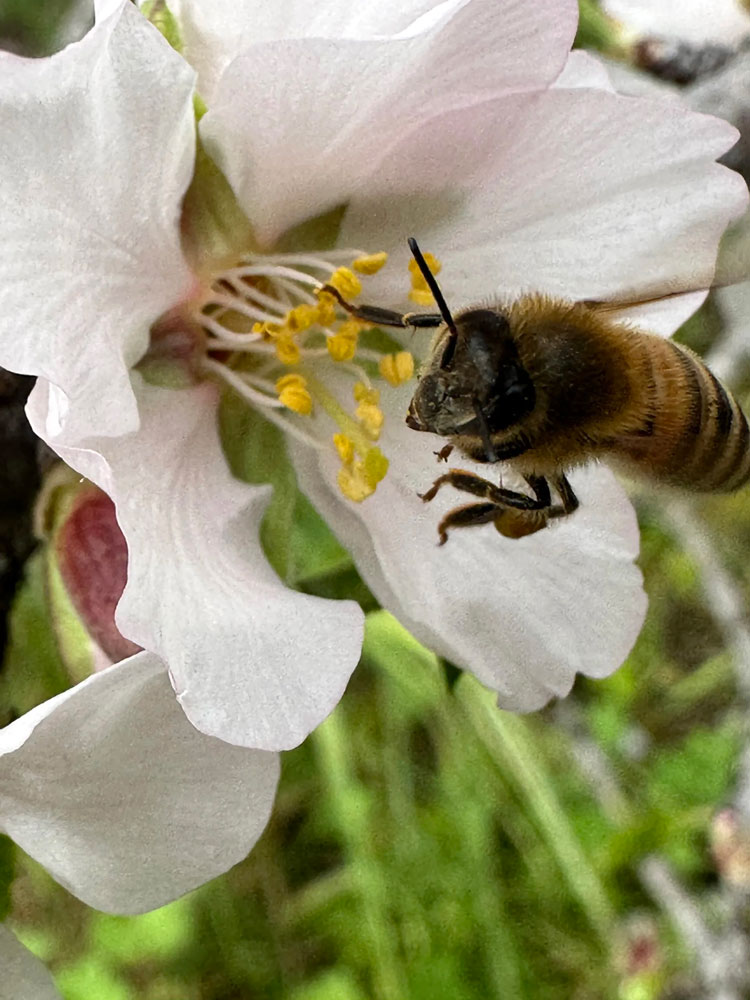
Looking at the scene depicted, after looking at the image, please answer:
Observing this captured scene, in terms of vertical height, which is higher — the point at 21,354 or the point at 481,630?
the point at 21,354

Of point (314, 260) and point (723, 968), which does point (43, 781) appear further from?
point (723, 968)

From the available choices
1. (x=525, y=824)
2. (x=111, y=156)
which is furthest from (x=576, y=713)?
(x=111, y=156)

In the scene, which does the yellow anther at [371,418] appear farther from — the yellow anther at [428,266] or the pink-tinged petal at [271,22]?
the pink-tinged petal at [271,22]

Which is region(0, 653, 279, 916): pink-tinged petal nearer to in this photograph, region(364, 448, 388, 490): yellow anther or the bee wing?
region(364, 448, 388, 490): yellow anther

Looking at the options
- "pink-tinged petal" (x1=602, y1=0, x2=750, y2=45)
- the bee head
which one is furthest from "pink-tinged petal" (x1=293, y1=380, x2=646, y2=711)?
"pink-tinged petal" (x1=602, y1=0, x2=750, y2=45)

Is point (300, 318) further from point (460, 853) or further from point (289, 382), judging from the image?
point (460, 853)

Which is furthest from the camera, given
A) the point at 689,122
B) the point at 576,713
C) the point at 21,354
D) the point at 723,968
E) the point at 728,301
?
the point at 576,713

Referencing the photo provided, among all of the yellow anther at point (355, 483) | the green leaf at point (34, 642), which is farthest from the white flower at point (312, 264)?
the green leaf at point (34, 642)
